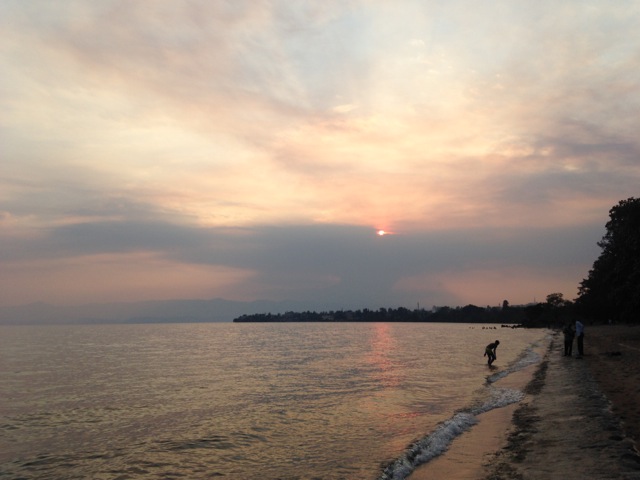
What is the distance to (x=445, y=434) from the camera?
16.6 metres

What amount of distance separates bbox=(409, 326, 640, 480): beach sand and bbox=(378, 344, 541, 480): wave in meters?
0.36

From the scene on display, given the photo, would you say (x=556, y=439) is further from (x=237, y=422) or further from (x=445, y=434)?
(x=237, y=422)

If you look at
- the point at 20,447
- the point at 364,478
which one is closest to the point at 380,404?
the point at 364,478

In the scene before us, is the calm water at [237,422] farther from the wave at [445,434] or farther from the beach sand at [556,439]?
the beach sand at [556,439]

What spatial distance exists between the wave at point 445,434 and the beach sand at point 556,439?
0.36 meters

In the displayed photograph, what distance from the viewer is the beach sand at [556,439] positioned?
10.8 m

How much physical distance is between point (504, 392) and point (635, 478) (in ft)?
54.6

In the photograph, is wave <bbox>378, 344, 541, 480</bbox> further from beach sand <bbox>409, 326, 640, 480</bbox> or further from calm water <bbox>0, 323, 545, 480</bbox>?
beach sand <bbox>409, 326, 640, 480</bbox>

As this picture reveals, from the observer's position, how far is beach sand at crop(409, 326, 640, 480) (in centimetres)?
1081

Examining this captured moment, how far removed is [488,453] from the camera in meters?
13.6

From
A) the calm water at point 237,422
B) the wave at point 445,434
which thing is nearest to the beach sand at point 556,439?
the wave at point 445,434

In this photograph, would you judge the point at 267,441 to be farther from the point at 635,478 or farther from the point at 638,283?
the point at 638,283

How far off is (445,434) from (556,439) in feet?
13.1

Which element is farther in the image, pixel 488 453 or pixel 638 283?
pixel 638 283
